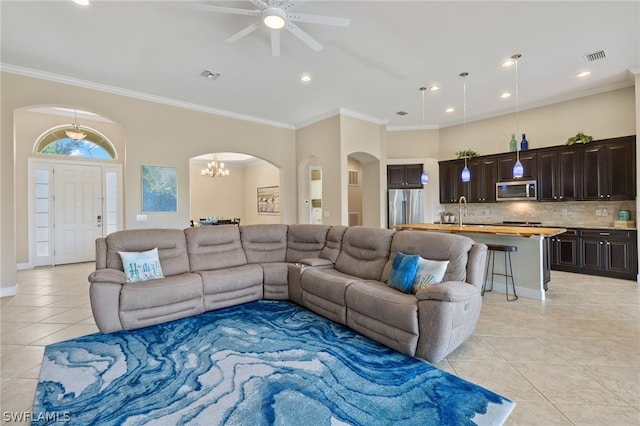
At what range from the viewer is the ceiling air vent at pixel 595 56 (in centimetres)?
403

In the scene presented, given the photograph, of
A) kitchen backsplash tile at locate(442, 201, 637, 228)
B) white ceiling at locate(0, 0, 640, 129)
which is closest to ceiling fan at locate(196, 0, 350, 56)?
white ceiling at locate(0, 0, 640, 129)

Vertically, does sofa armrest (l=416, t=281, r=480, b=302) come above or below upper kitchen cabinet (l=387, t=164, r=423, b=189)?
below

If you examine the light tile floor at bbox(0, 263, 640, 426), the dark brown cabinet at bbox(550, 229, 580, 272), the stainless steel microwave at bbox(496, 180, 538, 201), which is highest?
the stainless steel microwave at bbox(496, 180, 538, 201)

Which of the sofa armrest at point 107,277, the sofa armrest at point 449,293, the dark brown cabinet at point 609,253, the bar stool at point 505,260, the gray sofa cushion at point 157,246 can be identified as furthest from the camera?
the dark brown cabinet at point 609,253

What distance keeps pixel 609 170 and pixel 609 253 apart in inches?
56.9

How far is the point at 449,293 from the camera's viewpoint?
2250mm

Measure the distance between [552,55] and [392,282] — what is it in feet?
13.2

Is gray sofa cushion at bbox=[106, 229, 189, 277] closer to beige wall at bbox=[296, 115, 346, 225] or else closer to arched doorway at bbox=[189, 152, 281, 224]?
beige wall at bbox=[296, 115, 346, 225]

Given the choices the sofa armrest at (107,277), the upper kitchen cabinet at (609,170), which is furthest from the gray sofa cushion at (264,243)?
the upper kitchen cabinet at (609,170)

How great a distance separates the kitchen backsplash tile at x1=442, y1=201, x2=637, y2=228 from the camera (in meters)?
5.27

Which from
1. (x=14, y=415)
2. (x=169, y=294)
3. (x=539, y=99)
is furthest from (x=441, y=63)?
(x=14, y=415)

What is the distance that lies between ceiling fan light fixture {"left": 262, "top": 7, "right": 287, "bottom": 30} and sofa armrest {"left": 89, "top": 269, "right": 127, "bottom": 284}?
2.96 m

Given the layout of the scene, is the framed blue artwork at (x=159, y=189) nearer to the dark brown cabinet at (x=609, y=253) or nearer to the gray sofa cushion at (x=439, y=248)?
the gray sofa cushion at (x=439, y=248)

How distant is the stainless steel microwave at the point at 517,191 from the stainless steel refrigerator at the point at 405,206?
1643 mm
